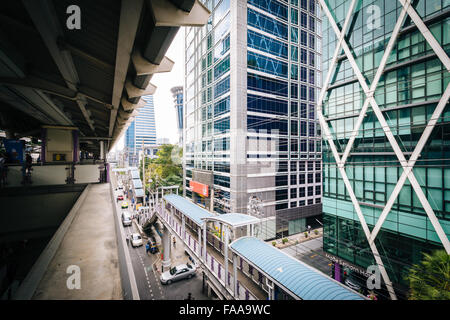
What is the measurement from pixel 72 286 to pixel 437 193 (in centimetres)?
1330

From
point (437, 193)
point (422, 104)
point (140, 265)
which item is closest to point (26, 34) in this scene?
point (422, 104)

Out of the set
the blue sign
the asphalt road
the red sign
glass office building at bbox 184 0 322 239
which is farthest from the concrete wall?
the red sign

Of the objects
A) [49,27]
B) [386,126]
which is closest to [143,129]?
[386,126]

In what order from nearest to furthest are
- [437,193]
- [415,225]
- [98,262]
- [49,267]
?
[49,267], [98,262], [437,193], [415,225]

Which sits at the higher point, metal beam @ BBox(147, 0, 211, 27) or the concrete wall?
metal beam @ BBox(147, 0, 211, 27)

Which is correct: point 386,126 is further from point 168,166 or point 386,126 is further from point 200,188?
point 168,166

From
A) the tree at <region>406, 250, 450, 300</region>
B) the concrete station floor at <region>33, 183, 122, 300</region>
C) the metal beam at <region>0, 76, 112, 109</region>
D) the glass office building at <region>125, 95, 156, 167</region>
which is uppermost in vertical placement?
the glass office building at <region>125, 95, 156, 167</region>

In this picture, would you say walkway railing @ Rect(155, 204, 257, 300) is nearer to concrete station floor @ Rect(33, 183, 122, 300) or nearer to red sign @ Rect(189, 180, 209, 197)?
concrete station floor @ Rect(33, 183, 122, 300)

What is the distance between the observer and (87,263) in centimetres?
292

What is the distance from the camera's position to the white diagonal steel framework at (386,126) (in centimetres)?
828

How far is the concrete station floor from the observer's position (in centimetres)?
223

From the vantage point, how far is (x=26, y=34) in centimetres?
330

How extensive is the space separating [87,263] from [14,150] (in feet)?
32.5
